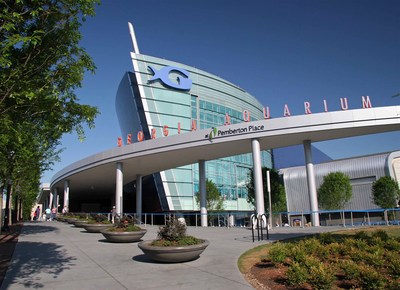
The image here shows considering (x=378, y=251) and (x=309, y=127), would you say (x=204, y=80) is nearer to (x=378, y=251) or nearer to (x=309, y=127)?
(x=309, y=127)

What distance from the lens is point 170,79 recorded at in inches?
2093

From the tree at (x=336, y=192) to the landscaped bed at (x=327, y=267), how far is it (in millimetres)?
31912

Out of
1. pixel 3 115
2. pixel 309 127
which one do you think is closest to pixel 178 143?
pixel 309 127

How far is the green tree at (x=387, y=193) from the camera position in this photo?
36469 mm

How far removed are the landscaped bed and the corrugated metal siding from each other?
37427 mm

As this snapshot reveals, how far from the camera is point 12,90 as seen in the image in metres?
7.07

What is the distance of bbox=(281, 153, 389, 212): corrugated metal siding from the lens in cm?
4322

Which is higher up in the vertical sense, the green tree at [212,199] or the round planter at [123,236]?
the green tree at [212,199]

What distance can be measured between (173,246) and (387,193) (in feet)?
118

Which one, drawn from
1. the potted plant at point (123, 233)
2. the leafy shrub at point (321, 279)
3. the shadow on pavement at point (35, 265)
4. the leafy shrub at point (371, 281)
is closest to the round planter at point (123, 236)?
the potted plant at point (123, 233)

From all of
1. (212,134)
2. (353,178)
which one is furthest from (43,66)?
(353,178)

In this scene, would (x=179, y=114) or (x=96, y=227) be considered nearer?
(x=96, y=227)

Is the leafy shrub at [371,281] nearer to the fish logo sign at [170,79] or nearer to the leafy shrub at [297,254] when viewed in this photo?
the leafy shrub at [297,254]

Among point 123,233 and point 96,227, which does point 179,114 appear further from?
point 123,233
